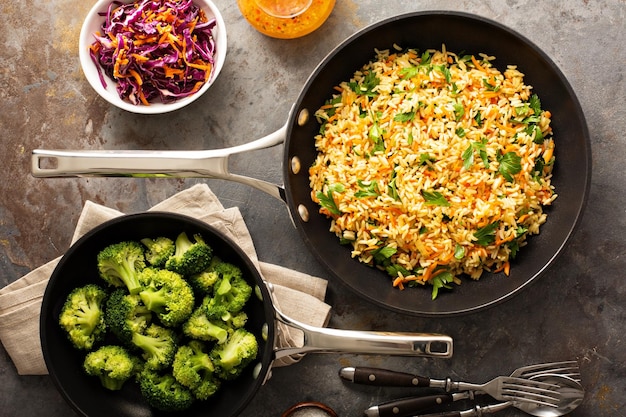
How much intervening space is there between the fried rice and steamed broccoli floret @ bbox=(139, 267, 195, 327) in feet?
2.33

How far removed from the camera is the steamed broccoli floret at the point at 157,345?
9.50ft

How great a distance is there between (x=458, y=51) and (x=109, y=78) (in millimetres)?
1649

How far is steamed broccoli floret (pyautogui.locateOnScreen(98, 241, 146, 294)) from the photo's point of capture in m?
2.93

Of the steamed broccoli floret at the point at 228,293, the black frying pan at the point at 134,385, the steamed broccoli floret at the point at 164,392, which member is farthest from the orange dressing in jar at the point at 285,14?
the steamed broccoli floret at the point at 164,392

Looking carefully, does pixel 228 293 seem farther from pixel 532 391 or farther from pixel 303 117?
pixel 532 391

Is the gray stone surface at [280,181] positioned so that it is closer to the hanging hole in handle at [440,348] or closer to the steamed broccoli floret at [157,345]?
the hanging hole in handle at [440,348]

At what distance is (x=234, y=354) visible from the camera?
287cm

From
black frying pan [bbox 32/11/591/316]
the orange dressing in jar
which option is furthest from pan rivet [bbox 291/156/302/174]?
the orange dressing in jar

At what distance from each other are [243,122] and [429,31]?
99 cm

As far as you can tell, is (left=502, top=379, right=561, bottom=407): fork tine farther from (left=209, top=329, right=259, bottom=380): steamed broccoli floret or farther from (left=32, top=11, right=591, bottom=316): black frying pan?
(left=209, top=329, right=259, bottom=380): steamed broccoli floret

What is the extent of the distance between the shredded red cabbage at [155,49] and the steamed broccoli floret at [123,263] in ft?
2.26

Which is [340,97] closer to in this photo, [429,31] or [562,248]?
[429,31]

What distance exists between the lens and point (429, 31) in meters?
3.04

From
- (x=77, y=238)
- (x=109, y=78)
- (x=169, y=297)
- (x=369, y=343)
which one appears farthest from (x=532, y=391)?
(x=109, y=78)
